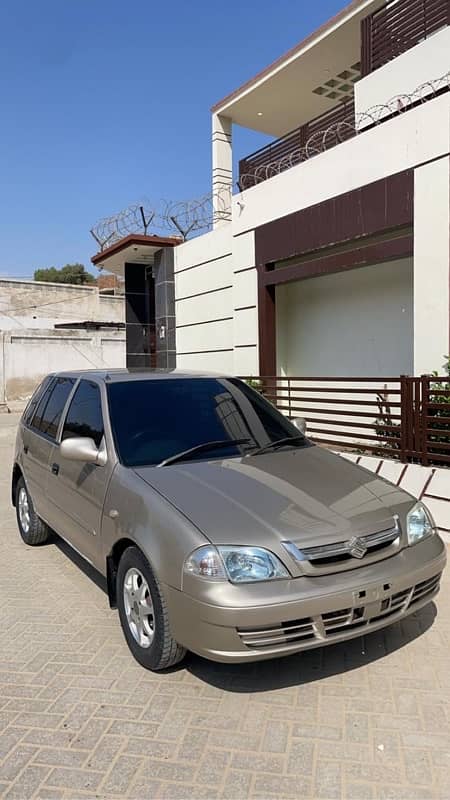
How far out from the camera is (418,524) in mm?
3377

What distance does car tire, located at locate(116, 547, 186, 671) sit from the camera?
3033 mm

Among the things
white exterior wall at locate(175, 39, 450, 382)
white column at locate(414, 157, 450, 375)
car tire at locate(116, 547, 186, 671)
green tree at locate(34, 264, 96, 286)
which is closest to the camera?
car tire at locate(116, 547, 186, 671)

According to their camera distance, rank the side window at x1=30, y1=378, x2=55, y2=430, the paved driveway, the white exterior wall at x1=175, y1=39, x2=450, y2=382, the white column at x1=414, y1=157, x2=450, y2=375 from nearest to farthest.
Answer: the paved driveway → the side window at x1=30, y1=378, x2=55, y2=430 → the white column at x1=414, y1=157, x2=450, y2=375 → the white exterior wall at x1=175, y1=39, x2=450, y2=382

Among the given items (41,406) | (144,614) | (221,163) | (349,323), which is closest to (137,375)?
(41,406)

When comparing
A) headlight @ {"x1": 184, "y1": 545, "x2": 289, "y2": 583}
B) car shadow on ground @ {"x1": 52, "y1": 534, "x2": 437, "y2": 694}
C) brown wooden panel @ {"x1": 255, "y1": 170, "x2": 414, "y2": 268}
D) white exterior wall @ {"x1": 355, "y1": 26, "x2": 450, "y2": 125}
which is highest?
white exterior wall @ {"x1": 355, "y1": 26, "x2": 450, "y2": 125}

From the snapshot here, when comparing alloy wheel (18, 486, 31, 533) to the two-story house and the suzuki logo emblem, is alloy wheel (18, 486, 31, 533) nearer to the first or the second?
the suzuki logo emblem

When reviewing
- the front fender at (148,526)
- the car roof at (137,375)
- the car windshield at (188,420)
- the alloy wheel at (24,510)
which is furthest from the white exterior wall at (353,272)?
the front fender at (148,526)

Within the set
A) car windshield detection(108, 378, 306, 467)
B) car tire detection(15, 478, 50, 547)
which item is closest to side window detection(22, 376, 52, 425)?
car tire detection(15, 478, 50, 547)

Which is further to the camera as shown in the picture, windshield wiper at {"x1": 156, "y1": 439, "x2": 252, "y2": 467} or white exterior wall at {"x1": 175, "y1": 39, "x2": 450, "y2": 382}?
white exterior wall at {"x1": 175, "y1": 39, "x2": 450, "y2": 382}

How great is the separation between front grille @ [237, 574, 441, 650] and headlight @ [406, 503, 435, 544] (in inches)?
13.3

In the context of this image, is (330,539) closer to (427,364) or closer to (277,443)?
(277,443)

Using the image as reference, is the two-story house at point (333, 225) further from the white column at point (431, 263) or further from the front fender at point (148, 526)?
the front fender at point (148, 526)

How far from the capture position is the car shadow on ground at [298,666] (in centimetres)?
312

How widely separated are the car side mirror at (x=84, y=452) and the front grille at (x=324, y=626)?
1518 millimetres
